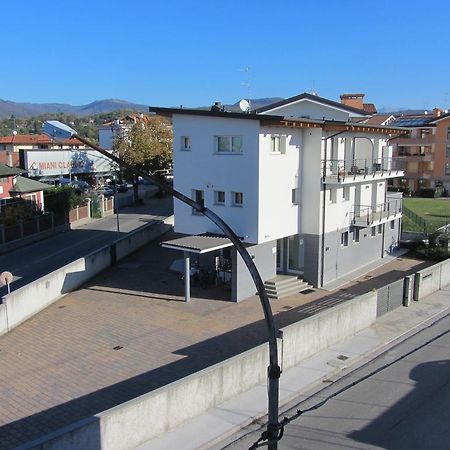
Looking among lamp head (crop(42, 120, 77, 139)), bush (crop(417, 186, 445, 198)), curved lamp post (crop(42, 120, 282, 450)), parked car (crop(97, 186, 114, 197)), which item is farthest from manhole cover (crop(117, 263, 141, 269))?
bush (crop(417, 186, 445, 198))

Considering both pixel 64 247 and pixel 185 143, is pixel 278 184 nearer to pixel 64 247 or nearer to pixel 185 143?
pixel 185 143

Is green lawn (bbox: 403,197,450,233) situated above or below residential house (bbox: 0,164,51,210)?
below

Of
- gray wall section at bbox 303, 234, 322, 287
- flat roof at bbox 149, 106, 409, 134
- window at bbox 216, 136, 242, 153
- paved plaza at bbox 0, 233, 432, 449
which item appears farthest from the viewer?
gray wall section at bbox 303, 234, 322, 287

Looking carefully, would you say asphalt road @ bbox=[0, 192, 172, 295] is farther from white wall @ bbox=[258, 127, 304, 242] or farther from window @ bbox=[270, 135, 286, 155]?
window @ bbox=[270, 135, 286, 155]

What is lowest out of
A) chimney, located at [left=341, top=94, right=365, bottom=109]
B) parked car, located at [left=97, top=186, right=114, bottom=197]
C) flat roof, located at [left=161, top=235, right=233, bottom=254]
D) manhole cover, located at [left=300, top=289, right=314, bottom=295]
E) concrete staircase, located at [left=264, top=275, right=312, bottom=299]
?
manhole cover, located at [left=300, top=289, right=314, bottom=295]

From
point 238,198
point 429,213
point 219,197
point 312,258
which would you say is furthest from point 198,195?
point 429,213

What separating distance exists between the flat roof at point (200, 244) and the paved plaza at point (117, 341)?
243 cm

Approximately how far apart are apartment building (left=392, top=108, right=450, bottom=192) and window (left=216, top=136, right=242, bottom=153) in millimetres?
52823

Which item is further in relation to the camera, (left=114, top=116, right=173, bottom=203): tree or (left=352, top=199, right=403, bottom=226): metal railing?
(left=114, top=116, right=173, bottom=203): tree

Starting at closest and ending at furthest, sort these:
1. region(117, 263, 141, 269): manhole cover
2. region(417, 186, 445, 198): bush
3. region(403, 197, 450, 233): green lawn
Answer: region(117, 263, 141, 269): manhole cover → region(403, 197, 450, 233): green lawn → region(417, 186, 445, 198): bush

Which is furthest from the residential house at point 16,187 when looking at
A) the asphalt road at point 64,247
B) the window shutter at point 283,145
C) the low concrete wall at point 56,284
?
the window shutter at point 283,145

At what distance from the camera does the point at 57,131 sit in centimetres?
617

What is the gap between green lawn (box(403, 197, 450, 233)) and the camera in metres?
39.5

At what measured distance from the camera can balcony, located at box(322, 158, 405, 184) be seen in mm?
25203
